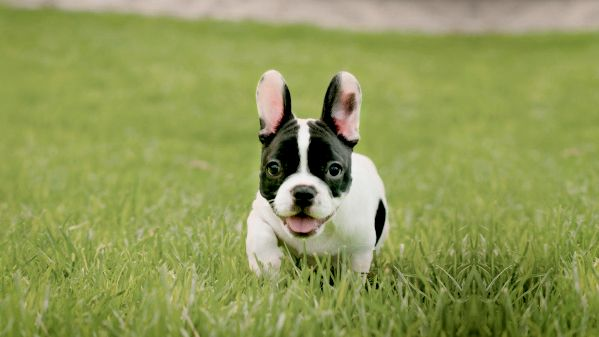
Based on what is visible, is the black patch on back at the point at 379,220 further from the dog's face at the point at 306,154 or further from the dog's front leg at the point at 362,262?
the dog's face at the point at 306,154

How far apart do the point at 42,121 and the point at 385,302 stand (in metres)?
9.60

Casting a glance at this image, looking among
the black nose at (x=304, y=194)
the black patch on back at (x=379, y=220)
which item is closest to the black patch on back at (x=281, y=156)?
the black nose at (x=304, y=194)

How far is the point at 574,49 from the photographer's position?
20359mm

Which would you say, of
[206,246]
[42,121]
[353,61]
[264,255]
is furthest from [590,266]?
[353,61]

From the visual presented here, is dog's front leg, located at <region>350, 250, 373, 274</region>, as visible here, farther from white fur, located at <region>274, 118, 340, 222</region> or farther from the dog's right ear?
the dog's right ear

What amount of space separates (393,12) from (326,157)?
26746 mm

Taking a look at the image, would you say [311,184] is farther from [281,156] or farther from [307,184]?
[281,156]

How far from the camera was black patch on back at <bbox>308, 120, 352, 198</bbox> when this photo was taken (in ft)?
9.53

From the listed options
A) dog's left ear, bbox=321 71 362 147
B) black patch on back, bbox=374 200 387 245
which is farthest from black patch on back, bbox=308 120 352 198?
black patch on back, bbox=374 200 387 245

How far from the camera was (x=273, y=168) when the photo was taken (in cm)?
296

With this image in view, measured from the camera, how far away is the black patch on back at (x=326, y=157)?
114 inches

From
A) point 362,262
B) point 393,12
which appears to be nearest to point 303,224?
point 362,262

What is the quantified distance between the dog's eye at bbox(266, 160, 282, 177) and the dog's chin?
198mm

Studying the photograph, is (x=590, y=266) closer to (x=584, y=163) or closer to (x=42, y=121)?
(x=584, y=163)
